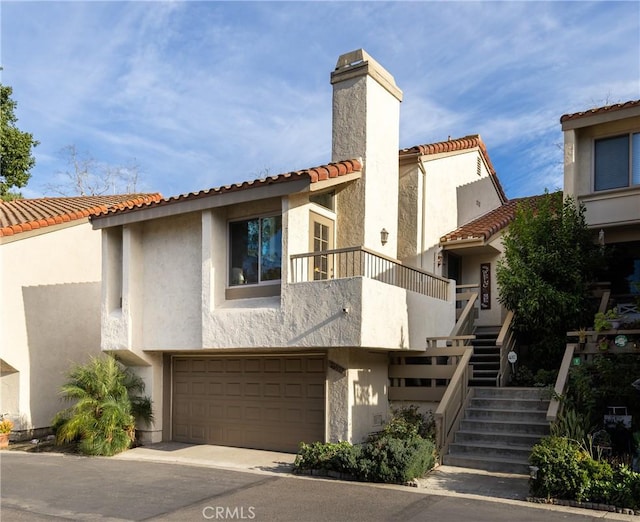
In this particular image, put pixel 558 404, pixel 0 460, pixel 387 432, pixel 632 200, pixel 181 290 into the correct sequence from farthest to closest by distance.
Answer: pixel 632 200
pixel 181 290
pixel 0 460
pixel 387 432
pixel 558 404

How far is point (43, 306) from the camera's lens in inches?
613

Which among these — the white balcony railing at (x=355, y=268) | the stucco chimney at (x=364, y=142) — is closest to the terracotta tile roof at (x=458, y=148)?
the stucco chimney at (x=364, y=142)

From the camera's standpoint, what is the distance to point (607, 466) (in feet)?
28.0

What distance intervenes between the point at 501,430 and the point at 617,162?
785 cm

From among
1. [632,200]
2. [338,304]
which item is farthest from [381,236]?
[632,200]

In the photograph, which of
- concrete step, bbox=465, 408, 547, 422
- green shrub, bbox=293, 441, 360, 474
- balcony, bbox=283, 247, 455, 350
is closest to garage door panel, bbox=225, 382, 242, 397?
balcony, bbox=283, 247, 455, 350

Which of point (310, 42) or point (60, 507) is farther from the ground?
point (310, 42)

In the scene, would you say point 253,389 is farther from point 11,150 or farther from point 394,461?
point 11,150

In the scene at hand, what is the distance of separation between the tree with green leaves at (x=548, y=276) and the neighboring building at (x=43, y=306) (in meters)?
9.99

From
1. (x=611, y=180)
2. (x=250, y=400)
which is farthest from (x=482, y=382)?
(x=611, y=180)

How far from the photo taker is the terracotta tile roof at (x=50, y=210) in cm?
1524

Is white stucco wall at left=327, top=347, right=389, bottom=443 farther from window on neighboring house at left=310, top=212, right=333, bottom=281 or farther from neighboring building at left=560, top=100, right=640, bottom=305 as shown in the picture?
neighboring building at left=560, top=100, right=640, bottom=305

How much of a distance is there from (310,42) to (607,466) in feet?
31.7

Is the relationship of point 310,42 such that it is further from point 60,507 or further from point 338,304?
point 60,507
